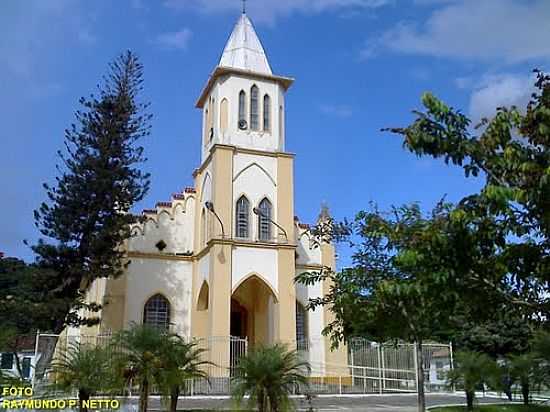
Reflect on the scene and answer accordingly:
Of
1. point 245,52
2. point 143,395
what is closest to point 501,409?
point 143,395

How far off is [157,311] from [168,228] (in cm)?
359

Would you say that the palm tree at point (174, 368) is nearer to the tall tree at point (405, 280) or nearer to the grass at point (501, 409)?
the tall tree at point (405, 280)

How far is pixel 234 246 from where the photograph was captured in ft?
77.0

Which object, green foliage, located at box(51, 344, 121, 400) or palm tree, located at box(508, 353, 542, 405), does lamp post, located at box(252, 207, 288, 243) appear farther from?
green foliage, located at box(51, 344, 121, 400)

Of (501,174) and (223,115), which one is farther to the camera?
(223,115)

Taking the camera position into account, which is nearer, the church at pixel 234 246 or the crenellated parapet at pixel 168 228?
the church at pixel 234 246

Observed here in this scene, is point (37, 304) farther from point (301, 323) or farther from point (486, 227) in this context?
point (486, 227)

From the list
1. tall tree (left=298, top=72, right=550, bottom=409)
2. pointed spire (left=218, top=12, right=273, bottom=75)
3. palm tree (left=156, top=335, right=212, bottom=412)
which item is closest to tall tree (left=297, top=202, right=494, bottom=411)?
tall tree (left=298, top=72, right=550, bottom=409)

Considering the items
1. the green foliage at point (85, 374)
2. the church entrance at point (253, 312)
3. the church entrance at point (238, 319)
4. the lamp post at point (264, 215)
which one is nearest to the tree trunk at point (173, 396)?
the green foliage at point (85, 374)

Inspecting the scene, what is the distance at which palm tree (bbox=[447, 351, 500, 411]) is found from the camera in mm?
14242

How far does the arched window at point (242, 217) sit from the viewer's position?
24406 mm

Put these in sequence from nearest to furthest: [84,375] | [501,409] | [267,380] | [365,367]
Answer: [267,380] → [84,375] → [501,409] → [365,367]

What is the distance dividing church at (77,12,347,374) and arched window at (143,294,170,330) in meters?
0.04

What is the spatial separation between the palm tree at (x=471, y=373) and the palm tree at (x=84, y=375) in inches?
324
